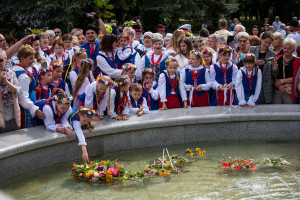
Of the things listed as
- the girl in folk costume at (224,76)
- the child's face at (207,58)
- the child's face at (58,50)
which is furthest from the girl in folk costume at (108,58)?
the girl in folk costume at (224,76)

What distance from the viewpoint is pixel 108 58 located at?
8.21 metres

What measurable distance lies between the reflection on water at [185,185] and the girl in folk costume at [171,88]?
Result: 154 centimetres

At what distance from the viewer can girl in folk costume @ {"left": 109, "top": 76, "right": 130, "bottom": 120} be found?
7.14 metres

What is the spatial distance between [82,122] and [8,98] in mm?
1167

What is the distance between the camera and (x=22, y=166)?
6.11 metres

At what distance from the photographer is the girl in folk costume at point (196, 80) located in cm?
807

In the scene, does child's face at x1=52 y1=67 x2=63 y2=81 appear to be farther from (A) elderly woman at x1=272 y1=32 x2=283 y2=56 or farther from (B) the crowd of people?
(A) elderly woman at x1=272 y1=32 x2=283 y2=56

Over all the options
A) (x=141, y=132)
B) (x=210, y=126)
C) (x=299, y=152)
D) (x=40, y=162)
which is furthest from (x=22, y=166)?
(x=299, y=152)

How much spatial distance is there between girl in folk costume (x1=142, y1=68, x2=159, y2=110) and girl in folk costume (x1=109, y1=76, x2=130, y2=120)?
725mm

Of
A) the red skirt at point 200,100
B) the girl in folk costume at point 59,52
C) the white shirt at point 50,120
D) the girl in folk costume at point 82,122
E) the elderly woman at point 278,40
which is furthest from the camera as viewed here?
the girl in folk costume at point 59,52

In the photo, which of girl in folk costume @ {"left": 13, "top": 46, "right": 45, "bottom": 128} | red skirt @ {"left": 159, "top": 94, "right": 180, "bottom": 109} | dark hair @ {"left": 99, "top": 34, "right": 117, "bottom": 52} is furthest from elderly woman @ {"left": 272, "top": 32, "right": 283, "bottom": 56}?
girl in folk costume @ {"left": 13, "top": 46, "right": 45, "bottom": 128}

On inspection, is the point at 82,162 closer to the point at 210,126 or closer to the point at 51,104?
the point at 51,104

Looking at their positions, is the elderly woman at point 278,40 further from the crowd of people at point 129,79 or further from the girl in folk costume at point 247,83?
the girl in folk costume at point 247,83

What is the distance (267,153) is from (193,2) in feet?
42.5
